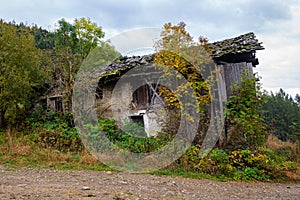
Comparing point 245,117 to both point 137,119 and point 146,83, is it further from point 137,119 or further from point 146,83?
point 137,119

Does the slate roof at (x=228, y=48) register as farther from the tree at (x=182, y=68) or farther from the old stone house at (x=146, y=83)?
the tree at (x=182, y=68)

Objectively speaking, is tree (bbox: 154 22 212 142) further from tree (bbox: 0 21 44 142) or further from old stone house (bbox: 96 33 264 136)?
tree (bbox: 0 21 44 142)

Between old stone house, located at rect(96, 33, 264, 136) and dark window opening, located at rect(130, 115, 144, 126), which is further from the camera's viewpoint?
dark window opening, located at rect(130, 115, 144, 126)

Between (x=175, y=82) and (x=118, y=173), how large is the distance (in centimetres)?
389

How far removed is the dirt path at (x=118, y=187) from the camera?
464 cm

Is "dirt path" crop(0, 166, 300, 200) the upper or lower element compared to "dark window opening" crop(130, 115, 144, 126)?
lower

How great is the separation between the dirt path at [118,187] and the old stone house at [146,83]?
12.3 ft

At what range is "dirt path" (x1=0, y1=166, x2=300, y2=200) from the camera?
4.64m

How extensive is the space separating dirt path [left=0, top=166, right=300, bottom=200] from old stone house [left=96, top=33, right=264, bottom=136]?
3.75m

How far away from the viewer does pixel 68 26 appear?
2861cm

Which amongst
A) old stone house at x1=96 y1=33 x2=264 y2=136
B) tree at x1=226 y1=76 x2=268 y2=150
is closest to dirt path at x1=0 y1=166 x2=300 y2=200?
tree at x1=226 y1=76 x2=268 y2=150

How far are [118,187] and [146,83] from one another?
7.48 m

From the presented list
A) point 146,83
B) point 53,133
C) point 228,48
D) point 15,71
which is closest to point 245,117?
point 228,48

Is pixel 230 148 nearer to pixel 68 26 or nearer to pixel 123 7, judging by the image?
pixel 123 7
